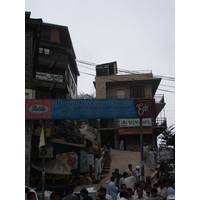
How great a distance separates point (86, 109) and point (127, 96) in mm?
21917

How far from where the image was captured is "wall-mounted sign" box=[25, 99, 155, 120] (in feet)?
47.3

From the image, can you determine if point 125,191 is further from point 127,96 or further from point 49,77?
point 127,96

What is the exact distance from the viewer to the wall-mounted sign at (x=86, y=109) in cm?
1440

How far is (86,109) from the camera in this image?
1470 cm

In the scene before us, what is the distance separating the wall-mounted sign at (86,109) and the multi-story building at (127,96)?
64.4 feet

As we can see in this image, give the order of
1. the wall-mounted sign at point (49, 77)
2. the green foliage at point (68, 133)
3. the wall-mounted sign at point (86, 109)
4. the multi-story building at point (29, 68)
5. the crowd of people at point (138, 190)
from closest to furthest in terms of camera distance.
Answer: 1. the crowd of people at point (138, 190)
2. the wall-mounted sign at point (86, 109)
3. the multi-story building at point (29, 68)
4. the green foliage at point (68, 133)
5. the wall-mounted sign at point (49, 77)

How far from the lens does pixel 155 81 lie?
118 ft

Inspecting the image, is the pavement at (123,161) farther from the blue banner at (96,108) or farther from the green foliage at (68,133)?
the blue banner at (96,108)

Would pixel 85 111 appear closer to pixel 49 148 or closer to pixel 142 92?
pixel 49 148

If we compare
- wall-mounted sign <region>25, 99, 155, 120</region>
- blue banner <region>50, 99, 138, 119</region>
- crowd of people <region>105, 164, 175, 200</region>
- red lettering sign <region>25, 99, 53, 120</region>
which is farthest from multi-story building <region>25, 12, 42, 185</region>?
crowd of people <region>105, 164, 175, 200</region>

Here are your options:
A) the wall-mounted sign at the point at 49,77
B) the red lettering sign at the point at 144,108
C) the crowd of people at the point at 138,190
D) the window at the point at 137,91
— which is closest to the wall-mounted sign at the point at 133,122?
the window at the point at 137,91

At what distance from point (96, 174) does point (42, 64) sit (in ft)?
60.3

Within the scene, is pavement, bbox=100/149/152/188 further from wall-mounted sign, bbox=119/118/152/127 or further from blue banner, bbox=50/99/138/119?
wall-mounted sign, bbox=119/118/152/127

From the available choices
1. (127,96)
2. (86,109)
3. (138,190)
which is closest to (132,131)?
(127,96)
